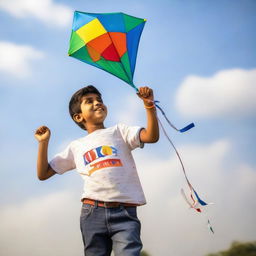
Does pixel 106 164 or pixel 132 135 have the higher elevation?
pixel 132 135

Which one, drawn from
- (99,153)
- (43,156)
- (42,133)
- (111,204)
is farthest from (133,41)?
(111,204)

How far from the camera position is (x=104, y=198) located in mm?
2604

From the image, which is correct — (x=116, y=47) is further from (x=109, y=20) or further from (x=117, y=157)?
(x=117, y=157)

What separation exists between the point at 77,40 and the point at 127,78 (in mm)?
669

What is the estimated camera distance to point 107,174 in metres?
2.67

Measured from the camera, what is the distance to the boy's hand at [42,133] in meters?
3.11

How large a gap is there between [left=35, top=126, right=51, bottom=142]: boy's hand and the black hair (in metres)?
0.31

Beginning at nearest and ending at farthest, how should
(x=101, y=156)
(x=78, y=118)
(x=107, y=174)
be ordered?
(x=107, y=174) → (x=101, y=156) → (x=78, y=118)

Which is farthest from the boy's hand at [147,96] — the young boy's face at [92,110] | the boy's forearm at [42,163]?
the boy's forearm at [42,163]

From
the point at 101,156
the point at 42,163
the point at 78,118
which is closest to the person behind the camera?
the point at 101,156

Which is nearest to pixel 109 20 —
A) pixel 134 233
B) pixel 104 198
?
pixel 104 198

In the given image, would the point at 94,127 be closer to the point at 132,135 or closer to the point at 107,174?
the point at 132,135

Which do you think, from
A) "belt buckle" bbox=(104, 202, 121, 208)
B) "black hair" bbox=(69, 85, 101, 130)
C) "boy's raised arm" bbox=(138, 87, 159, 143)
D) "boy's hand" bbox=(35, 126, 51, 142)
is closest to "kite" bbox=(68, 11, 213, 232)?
"black hair" bbox=(69, 85, 101, 130)

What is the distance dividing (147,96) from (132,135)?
0.40 m
